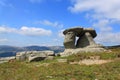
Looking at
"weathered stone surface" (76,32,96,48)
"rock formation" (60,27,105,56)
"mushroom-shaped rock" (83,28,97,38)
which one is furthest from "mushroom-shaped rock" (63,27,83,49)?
"weathered stone surface" (76,32,96,48)

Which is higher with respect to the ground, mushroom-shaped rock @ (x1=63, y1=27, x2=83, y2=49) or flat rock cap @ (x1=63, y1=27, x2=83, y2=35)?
flat rock cap @ (x1=63, y1=27, x2=83, y2=35)

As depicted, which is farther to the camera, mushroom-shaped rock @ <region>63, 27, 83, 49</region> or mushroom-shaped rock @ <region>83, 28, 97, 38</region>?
mushroom-shaped rock @ <region>83, 28, 97, 38</region>

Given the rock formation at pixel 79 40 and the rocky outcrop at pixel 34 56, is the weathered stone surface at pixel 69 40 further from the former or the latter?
the rocky outcrop at pixel 34 56

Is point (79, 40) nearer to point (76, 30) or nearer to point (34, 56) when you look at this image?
point (76, 30)

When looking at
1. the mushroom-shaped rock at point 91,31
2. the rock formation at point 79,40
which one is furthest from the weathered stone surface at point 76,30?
the mushroom-shaped rock at point 91,31

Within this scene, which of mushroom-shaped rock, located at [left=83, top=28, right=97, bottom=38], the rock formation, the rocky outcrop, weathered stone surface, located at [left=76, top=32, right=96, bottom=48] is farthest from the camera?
mushroom-shaped rock, located at [left=83, top=28, right=97, bottom=38]

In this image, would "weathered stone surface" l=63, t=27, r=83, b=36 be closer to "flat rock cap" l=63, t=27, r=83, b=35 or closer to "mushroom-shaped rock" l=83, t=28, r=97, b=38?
"flat rock cap" l=63, t=27, r=83, b=35

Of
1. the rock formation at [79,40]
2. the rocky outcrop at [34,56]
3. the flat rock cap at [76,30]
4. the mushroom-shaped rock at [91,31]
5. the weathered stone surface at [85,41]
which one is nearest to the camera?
the rocky outcrop at [34,56]

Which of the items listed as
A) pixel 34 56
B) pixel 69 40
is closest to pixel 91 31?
pixel 69 40

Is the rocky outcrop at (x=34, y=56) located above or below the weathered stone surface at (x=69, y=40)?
below

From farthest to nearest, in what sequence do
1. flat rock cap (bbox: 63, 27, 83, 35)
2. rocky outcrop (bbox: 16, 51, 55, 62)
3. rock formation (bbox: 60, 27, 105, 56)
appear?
1. flat rock cap (bbox: 63, 27, 83, 35)
2. rock formation (bbox: 60, 27, 105, 56)
3. rocky outcrop (bbox: 16, 51, 55, 62)

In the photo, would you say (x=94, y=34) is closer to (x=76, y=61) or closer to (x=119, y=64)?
(x=76, y=61)

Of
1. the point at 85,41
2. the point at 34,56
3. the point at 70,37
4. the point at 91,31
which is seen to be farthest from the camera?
the point at 91,31

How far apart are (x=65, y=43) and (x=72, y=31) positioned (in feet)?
9.82
